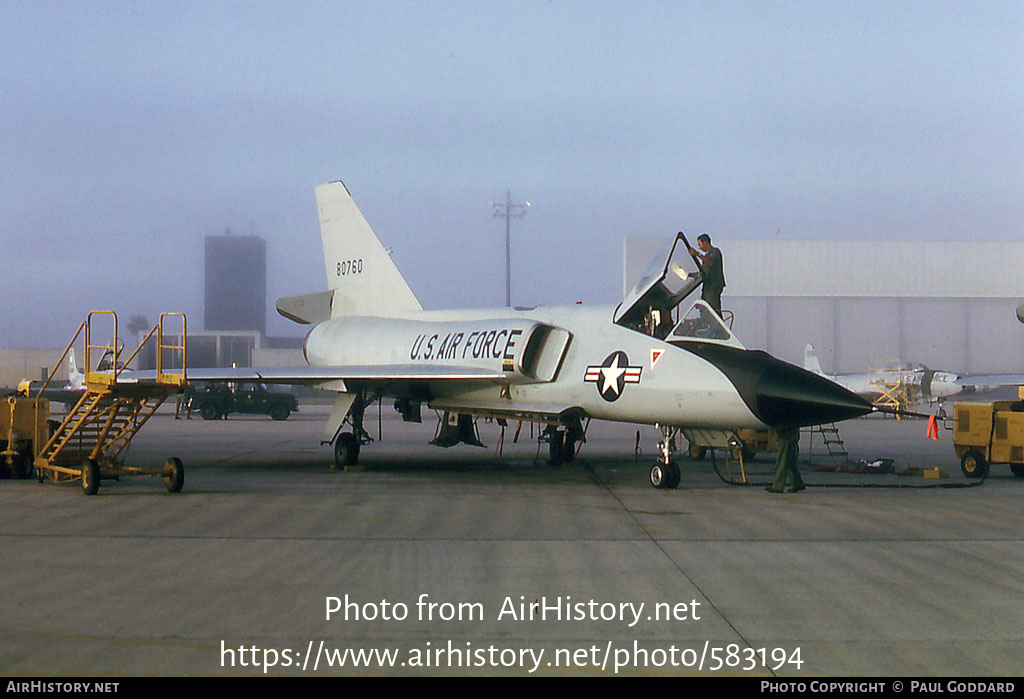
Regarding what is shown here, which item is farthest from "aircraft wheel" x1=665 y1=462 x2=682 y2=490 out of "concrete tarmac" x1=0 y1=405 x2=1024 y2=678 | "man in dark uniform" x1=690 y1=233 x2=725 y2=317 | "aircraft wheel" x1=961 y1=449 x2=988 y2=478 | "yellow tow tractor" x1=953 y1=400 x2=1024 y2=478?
"aircraft wheel" x1=961 y1=449 x2=988 y2=478

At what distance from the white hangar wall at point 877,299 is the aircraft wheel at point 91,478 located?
47.6 meters

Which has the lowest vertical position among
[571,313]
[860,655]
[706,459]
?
[706,459]

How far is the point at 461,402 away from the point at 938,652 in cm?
1113

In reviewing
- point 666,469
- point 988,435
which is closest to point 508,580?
point 666,469

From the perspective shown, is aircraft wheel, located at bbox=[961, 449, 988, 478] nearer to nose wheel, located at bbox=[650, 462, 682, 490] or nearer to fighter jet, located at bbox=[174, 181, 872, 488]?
fighter jet, located at bbox=[174, 181, 872, 488]

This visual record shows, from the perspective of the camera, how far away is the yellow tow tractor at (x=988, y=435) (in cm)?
1527

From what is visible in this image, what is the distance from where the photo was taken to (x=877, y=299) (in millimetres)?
59688

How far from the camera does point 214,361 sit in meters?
47.8

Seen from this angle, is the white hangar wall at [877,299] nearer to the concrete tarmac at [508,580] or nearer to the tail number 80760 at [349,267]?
the tail number 80760 at [349,267]

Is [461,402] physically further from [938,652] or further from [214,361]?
[214,361]

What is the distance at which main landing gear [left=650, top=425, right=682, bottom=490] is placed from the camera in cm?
1311

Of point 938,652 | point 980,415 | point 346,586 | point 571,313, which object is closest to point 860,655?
point 938,652

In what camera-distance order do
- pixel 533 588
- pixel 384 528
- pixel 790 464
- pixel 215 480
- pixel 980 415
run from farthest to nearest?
pixel 980 415
pixel 215 480
pixel 790 464
pixel 384 528
pixel 533 588

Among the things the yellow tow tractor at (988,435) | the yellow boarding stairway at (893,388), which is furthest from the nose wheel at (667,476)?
the yellow boarding stairway at (893,388)
